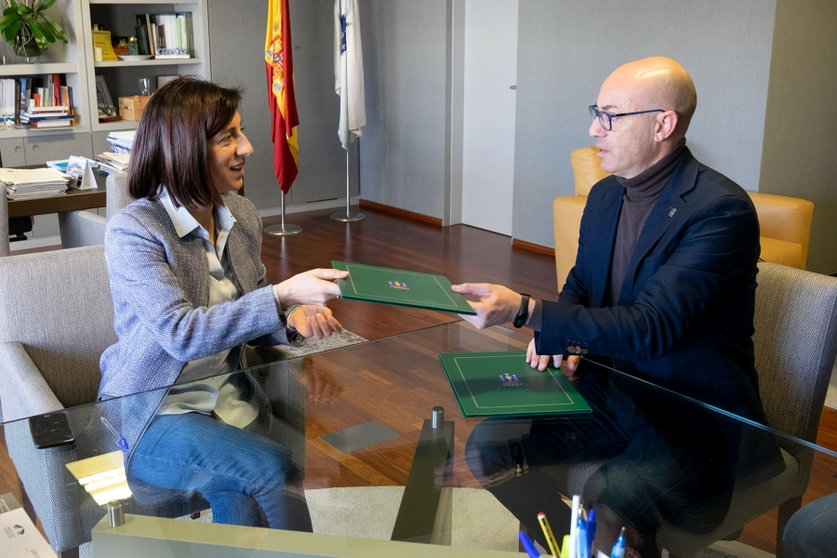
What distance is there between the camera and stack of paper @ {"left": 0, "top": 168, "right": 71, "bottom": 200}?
10.8ft

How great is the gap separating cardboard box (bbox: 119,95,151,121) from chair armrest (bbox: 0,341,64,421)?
4308 millimetres

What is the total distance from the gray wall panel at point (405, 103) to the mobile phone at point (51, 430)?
16.7ft

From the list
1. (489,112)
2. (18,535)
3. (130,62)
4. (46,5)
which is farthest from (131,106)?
(18,535)

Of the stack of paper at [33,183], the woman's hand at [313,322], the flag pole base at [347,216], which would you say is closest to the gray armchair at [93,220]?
the stack of paper at [33,183]

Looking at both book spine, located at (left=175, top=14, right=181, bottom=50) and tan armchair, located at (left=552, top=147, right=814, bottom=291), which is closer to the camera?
tan armchair, located at (left=552, top=147, right=814, bottom=291)

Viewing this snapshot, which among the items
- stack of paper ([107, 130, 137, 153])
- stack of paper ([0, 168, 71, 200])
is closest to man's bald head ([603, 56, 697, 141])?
stack of paper ([0, 168, 71, 200])

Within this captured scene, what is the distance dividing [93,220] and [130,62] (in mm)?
2902

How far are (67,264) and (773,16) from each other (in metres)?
3.75

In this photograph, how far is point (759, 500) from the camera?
4.58 ft

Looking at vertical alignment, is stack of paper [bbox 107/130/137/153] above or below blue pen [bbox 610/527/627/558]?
above

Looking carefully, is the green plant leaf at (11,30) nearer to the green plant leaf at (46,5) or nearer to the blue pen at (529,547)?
the green plant leaf at (46,5)

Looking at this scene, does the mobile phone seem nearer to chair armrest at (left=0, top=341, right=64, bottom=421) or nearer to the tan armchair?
chair armrest at (left=0, top=341, right=64, bottom=421)

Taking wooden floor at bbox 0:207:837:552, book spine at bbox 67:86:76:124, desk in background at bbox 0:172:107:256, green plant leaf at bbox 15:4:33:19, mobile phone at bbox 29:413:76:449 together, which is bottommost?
wooden floor at bbox 0:207:837:552

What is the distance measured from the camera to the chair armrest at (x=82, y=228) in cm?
341
